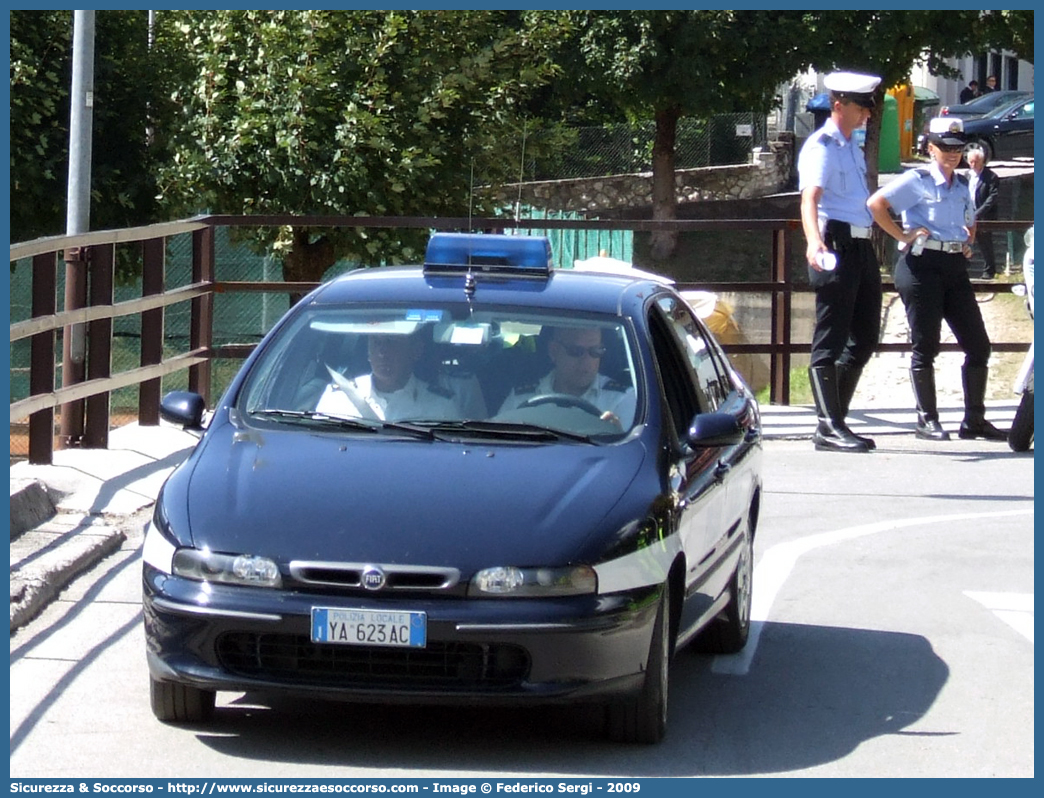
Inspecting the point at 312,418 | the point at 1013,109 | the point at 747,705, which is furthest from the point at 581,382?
A: the point at 1013,109

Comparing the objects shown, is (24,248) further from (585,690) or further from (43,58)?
(43,58)

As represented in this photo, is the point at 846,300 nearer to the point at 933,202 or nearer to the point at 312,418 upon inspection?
the point at 933,202

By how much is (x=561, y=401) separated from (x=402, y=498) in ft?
3.06

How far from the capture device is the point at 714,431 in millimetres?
6258

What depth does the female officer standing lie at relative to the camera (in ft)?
41.8

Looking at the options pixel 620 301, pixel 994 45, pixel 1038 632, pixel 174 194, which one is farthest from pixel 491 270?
pixel 994 45

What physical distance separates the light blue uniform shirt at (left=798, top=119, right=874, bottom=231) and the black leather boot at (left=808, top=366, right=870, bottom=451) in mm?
1017

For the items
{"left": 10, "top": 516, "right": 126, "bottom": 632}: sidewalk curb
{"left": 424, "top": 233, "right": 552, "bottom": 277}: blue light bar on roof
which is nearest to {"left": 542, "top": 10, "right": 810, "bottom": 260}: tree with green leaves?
{"left": 10, "top": 516, "right": 126, "bottom": 632}: sidewalk curb

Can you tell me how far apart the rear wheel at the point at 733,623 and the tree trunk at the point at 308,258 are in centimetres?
1230

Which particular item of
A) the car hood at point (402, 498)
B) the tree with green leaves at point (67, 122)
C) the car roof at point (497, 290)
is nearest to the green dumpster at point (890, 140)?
the tree with green leaves at point (67, 122)

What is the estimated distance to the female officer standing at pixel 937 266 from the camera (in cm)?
1273

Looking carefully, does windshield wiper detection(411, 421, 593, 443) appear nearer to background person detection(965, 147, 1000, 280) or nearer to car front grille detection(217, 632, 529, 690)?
car front grille detection(217, 632, 529, 690)

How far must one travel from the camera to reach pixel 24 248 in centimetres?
928

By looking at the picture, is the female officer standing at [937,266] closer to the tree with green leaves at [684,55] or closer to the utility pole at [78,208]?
the utility pole at [78,208]
